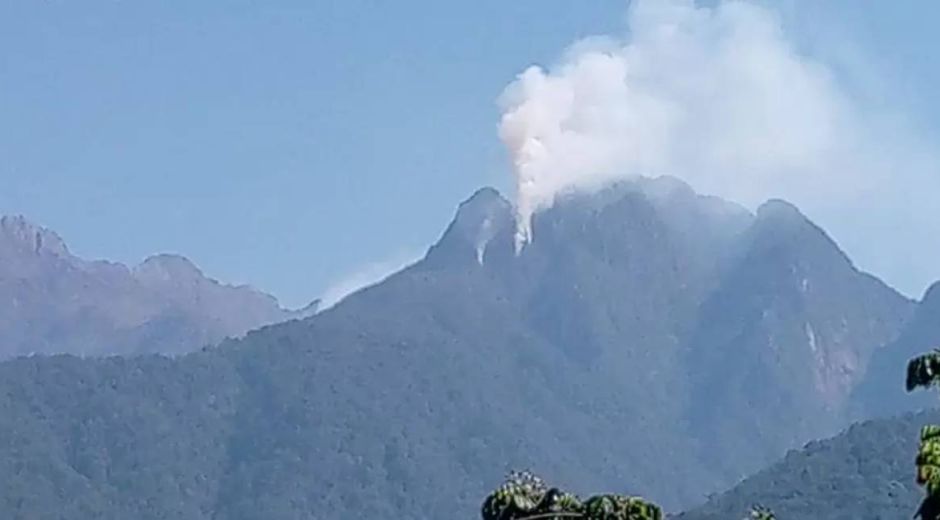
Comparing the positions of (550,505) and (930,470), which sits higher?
(550,505)

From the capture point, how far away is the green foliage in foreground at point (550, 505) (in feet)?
64.1

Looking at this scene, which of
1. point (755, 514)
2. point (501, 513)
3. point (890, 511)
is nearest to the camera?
point (501, 513)

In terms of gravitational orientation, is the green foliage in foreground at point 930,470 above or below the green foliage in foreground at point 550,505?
below

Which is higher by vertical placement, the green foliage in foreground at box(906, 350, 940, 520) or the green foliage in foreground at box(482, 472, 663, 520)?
the green foliage in foreground at box(482, 472, 663, 520)

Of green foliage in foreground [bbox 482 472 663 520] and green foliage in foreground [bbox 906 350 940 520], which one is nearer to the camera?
green foliage in foreground [bbox 906 350 940 520]

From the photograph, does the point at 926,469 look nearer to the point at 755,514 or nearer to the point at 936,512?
the point at 936,512

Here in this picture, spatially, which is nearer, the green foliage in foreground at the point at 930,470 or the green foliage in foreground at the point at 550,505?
the green foliage in foreground at the point at 930,470

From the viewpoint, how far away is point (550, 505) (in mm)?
20391

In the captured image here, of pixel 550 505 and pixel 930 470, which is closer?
pixel 930 470

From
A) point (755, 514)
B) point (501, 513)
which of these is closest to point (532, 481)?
point (501, 513)

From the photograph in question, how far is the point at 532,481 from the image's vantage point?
2100 centimetres

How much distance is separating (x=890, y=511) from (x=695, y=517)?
19.4 m

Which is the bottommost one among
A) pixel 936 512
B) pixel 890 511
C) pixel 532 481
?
pixel 936 512

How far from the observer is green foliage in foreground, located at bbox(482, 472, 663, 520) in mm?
19531
